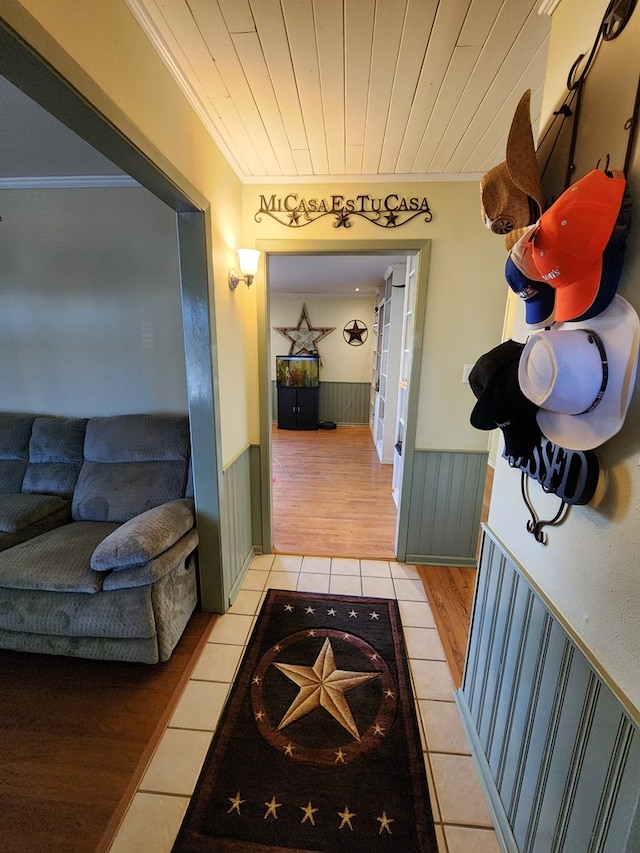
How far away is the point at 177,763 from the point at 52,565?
37.3 inches

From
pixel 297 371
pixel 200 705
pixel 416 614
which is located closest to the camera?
pixel 200 705

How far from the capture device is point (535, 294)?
2.77 ft

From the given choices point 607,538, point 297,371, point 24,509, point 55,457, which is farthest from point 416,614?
point 297,371

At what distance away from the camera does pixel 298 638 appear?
178 cm

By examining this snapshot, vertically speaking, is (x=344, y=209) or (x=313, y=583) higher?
(x=344, y=209)

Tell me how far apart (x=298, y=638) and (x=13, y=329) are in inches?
103

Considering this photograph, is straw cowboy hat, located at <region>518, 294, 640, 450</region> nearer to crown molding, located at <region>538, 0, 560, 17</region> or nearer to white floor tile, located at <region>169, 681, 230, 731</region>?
crown molding, located at <region>538, 0, 560, 17</region>

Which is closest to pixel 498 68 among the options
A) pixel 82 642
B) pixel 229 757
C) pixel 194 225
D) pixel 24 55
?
pixel 194 225

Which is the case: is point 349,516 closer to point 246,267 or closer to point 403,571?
point 403,571

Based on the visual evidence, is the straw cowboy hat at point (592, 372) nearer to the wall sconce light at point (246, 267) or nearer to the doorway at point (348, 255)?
the doorway at point (348, 255)

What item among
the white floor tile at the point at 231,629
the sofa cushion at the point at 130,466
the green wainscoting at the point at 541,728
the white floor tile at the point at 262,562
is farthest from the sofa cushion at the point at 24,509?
the green wainscoting at the point at 541,728

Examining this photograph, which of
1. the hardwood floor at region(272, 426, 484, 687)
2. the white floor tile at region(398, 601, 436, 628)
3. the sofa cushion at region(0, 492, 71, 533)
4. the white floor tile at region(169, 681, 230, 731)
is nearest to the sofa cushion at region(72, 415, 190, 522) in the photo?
the sofa cushion at region(0, 492, 71, 533)

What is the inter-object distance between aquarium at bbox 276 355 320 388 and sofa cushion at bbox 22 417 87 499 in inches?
164

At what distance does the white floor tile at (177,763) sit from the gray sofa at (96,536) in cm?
36
